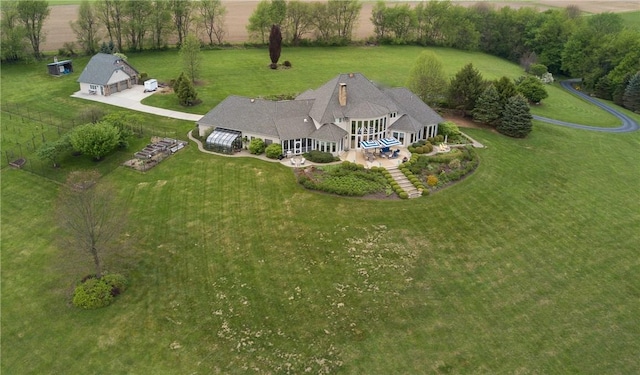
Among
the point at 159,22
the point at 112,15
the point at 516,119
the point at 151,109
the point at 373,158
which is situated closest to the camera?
the point at 373,158

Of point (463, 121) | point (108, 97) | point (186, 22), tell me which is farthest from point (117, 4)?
point (463, 121)

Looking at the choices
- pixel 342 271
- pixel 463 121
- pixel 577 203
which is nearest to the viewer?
pixel 342 271

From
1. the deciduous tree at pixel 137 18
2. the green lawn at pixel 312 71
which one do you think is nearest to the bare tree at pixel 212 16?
the green lawn at pixel 312 71

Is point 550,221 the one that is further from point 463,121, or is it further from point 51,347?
point 51,347

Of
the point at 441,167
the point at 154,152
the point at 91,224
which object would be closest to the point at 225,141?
the point at 154,152

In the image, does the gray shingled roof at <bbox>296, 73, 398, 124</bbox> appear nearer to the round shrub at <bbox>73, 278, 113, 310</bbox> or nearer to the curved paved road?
the round shrub at <bbox>73, 278, 113, 310</bbox>

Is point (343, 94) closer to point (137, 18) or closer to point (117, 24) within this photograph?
point (137, 18)
